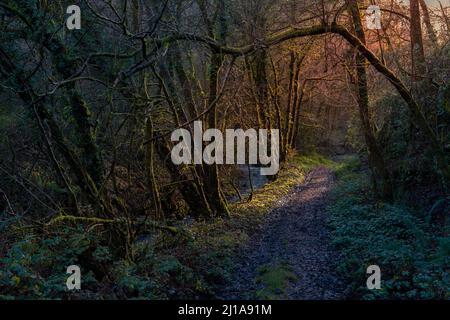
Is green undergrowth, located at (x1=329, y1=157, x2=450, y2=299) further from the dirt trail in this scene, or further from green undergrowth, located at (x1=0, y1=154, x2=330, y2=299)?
green undergrowth, located at (x1=0, y1=154, x2=330, y2=299)

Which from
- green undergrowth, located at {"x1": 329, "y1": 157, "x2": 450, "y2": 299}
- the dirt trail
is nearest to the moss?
the dirt trail

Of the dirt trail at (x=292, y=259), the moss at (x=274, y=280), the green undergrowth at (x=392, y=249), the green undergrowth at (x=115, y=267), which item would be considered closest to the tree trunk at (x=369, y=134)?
the green undergrowth at (x=392, y=249)

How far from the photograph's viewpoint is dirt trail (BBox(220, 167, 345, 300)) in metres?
7.77

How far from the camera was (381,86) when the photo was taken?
50.4 feet

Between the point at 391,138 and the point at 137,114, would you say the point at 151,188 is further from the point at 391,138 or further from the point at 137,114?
the point at 391,138

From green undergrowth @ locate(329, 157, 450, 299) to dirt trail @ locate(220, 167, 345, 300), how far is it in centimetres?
37

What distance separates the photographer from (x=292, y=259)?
9539mm

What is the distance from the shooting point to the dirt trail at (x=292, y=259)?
7.77 metres

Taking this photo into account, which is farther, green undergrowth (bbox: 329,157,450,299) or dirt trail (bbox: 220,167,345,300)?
dirt trail (bbox: 220,167,345,300)

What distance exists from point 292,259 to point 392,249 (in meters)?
2.10

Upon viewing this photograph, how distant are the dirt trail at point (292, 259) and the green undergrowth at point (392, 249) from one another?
370mm

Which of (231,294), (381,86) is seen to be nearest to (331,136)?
(381,86)

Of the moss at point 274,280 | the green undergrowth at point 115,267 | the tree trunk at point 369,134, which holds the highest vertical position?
the tree trunk at point 369,134

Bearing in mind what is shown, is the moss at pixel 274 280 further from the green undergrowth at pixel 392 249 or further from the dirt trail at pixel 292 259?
the green undergrowth at pixel 392 249
